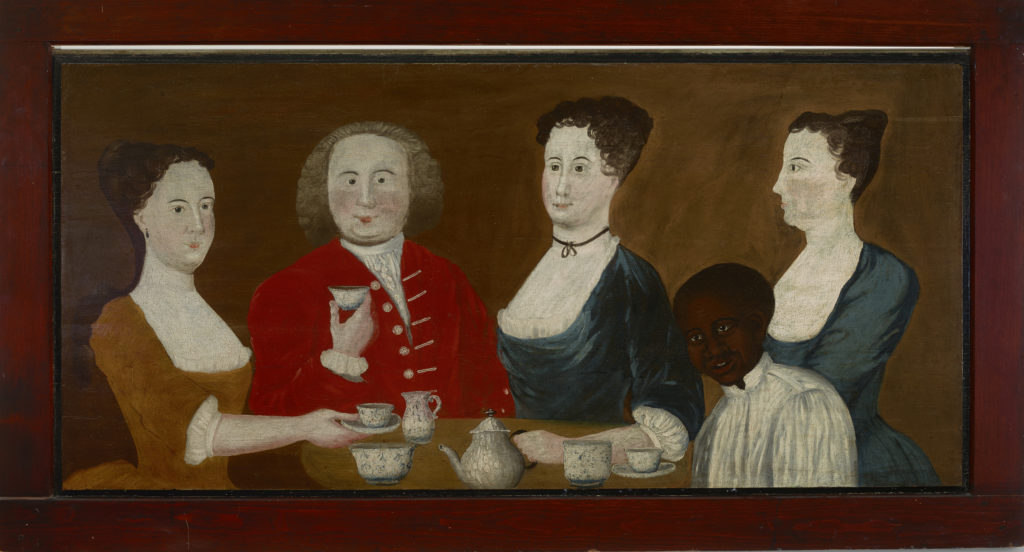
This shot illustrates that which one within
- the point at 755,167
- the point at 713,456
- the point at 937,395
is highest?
the point at 755,167

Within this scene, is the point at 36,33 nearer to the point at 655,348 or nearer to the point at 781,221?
the point at 655,348

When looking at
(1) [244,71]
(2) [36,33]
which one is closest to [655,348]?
(1) [244,71]

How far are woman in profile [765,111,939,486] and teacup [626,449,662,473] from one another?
1.70 feet

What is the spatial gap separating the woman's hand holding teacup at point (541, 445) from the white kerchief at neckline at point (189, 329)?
95 centimetres

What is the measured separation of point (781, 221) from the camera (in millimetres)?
3002

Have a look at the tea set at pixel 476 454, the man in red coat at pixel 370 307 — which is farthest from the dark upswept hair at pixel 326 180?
the tea set at pixel 476 454

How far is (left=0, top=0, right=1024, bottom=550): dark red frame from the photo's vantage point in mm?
2953

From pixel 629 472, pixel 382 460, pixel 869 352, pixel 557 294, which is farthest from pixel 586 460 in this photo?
pixel 869 352

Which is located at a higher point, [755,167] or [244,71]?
[244,71]

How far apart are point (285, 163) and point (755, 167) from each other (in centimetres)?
157

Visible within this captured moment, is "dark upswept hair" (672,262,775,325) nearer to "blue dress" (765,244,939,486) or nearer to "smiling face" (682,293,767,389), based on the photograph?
"smiling face" (682,293,767,389)

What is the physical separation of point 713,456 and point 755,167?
38.5 inches

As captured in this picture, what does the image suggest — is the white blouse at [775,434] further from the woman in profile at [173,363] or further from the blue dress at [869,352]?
the woman in profile at [173,363]

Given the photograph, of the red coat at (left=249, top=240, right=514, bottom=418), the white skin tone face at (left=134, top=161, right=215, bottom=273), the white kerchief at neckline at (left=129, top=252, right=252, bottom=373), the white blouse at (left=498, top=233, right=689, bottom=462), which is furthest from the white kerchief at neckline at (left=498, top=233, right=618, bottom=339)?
the white skin tone face at (left=134, top=161, right=215, bottom=273)
